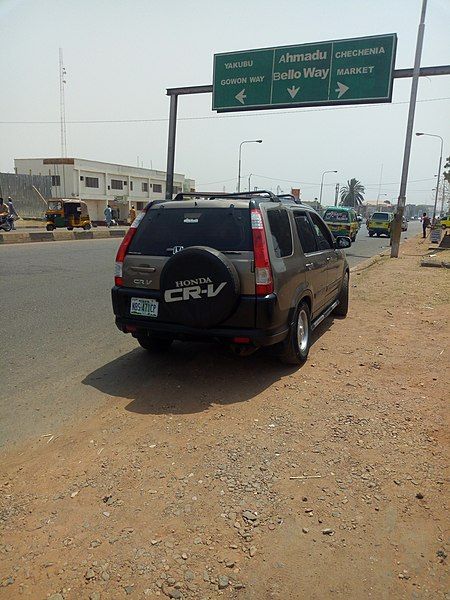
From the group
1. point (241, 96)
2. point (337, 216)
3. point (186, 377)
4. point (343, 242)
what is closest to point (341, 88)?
point (241, 96)

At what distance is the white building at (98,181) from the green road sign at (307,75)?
32666mm

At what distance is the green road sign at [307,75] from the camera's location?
15016 mm

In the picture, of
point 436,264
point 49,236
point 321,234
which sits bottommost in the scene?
point 49,236

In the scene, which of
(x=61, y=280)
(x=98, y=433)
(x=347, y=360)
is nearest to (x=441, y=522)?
(x=98, y=433)

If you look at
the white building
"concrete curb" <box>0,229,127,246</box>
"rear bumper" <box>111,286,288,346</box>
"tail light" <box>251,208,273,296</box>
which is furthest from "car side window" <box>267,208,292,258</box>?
the white building

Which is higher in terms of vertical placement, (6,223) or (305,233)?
(305,233)

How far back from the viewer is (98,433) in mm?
3428

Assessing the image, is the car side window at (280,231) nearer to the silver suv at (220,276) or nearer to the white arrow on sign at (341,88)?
the silver suv at (220,276)

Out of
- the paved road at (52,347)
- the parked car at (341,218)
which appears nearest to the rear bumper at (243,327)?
the paved road at (52,347)

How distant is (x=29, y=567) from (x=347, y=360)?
384cm

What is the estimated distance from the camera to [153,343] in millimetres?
5199

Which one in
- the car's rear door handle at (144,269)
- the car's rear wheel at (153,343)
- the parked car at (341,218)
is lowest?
the car's rear wheel at (153,343)

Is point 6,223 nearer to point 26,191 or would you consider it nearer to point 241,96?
point 241,96

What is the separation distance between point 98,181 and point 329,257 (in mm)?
49850
